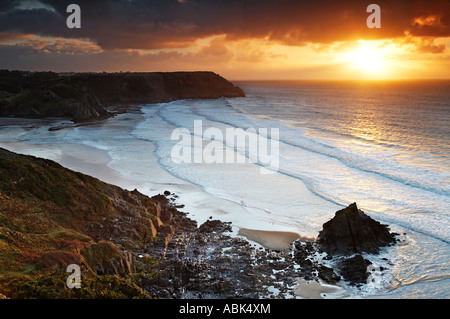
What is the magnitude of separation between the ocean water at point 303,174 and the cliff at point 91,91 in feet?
64.2

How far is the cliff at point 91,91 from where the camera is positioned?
77250mm

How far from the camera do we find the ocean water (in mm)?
17594

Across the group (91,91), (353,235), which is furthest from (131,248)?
(91,91)

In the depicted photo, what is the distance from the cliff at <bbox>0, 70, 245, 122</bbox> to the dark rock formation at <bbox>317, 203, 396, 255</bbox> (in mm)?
60920

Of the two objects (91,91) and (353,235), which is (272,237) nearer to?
(353,235)

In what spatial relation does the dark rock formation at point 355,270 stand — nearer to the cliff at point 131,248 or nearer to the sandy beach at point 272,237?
the cliff at point 131,248

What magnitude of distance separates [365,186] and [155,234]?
16933 millimetres

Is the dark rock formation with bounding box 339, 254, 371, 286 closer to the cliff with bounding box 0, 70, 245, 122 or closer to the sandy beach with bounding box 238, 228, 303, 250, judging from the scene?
the sandy beach with bounding box 238, 228, 303, 250

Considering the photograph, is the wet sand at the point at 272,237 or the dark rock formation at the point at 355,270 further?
the wet sand at the point at 272,237

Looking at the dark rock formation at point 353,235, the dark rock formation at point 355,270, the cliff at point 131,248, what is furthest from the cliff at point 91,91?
the dark rock formation at point 355,270

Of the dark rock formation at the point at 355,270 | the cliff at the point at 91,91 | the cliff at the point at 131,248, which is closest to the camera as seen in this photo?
the cliff at the point at 131,248

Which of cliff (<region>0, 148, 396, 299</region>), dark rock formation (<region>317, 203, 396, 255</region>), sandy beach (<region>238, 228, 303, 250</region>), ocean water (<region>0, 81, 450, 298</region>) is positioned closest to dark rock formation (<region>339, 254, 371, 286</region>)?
cliff (<region>0, 148, 396, 299</region>)

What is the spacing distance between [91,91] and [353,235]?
91906 millimetres

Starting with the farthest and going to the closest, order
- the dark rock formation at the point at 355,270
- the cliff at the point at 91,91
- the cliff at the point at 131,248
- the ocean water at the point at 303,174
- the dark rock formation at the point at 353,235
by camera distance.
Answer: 1. the cliff at the point at 91,91
2. the ocean water at the point at 303,174
3. the dark rock formation at the point at 353,235
4. the dark rock formation at the point at 355,270
5. the cliff at the point at 131,248
